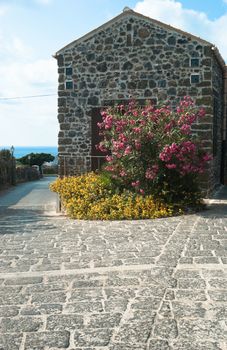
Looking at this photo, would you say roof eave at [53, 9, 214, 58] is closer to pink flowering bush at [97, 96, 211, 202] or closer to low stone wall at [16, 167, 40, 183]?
pink flowering bush at [97, 96, 211, 202]

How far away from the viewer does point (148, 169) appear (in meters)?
9.99

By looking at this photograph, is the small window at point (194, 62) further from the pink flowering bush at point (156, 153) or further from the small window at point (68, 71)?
the small window at point (68, 71)

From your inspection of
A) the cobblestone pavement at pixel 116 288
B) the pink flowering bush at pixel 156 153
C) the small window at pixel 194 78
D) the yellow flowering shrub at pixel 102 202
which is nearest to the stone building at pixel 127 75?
the small window at pixel 194 78

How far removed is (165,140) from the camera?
10.1 metres

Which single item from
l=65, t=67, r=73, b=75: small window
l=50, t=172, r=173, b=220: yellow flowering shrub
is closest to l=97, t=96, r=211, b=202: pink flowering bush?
l=50, t=172, r=173, b=220: yellow flowering shrub

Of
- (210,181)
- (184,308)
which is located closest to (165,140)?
(210,181)

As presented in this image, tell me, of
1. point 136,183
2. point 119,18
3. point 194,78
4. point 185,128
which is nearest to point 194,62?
point 194,78

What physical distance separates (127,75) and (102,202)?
4226 millimetres

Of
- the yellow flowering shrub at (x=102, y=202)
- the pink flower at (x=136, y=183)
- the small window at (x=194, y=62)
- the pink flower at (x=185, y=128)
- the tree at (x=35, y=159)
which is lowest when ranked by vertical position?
the yellow flowering shrub at (x=102, y=202)

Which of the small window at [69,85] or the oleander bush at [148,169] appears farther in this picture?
the small window at [69,85]

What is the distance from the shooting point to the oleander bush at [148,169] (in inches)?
389

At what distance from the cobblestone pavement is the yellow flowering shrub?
3.83 ft

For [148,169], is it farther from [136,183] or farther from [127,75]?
[127,75]

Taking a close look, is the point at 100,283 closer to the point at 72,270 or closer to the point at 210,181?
the point at 72,270
